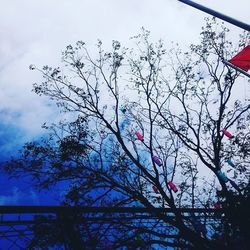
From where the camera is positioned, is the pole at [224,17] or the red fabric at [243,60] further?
the red fabric at [243,60]

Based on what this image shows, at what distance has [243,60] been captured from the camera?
7.35 meters

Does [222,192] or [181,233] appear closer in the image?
[181,233]

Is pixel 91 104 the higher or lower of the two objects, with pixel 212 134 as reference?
higher

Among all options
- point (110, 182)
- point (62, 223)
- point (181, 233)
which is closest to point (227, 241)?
point (181, 233)

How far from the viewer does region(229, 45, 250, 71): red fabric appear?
287 inches

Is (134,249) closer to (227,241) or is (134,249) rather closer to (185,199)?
(227,241)

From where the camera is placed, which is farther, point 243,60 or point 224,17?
point 243,60

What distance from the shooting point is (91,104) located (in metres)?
14.1

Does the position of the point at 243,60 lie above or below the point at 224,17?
above

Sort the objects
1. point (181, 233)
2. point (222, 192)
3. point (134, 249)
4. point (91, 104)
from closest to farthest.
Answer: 1. point (134, 249)
2. point (181, 233)
3. point (222, 192)
4. point (91, 104)

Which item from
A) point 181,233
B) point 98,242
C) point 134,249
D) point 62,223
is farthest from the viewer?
point 181,233

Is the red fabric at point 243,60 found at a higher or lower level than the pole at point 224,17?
higher

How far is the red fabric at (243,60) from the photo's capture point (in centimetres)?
728

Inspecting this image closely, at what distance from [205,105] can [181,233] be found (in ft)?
22.7
